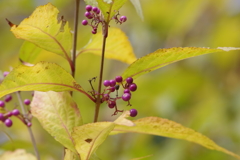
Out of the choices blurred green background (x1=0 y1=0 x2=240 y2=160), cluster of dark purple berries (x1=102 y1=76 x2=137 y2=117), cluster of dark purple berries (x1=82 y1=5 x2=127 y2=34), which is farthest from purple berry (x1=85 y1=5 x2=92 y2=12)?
blurred green background (x1=0 y1=0 x2=240 y2=160)

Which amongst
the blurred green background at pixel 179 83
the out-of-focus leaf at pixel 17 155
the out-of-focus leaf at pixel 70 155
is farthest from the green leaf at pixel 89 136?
the blurred green background at pixel 179 83

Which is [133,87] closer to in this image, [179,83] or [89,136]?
[89,136]

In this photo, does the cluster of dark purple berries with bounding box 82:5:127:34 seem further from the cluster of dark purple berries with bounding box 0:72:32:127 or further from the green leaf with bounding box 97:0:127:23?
the cluster of dark purple berries with bounding box 0:72:32:127

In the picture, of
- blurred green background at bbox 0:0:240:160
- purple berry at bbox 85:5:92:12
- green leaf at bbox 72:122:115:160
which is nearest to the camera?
green leaf at bbox 72:122:115:160

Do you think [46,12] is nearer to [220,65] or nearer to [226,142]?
[220,65]

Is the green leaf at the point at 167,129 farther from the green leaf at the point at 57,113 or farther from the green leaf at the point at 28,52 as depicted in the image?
the green leaf at the point at 28,52

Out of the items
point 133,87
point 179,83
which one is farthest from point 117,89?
point 179,83

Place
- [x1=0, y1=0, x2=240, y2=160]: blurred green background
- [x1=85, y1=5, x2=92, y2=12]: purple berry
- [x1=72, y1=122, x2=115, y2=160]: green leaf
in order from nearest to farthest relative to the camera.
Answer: [x1=72, y1=122, x2=115, y2=160]: green leaf < [x1=85, y1=5, x2=92, y2=12]: purple berry < [x1=0, y1=0, x2=240, y2=160]: blurred green background
